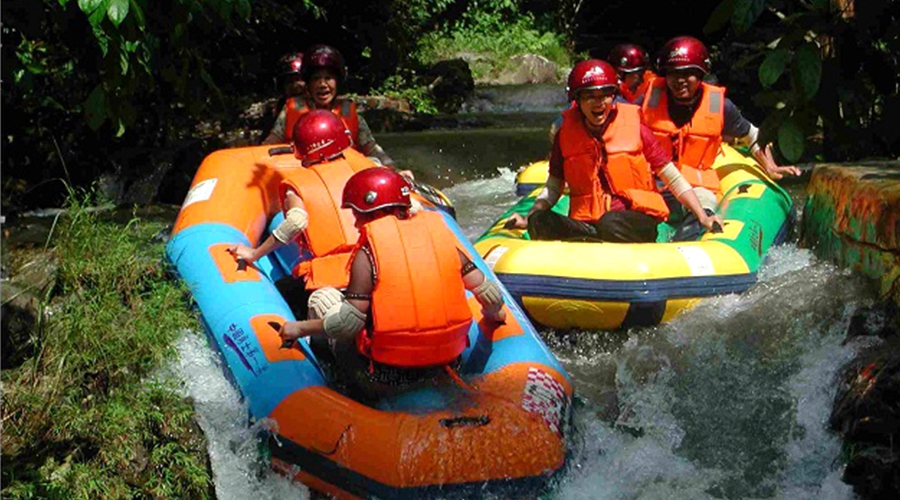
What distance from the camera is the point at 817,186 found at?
21.2 ft

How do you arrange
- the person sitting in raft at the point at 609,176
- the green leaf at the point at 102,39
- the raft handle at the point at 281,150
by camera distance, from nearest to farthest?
the green leaf at the point at 102,39 → the person sitting in raft at the point at 609,176 → the raft handle at the point at 281,150

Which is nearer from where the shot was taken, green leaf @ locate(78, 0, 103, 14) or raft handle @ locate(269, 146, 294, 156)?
green leaf @ locate(78, 0, 103, 14)

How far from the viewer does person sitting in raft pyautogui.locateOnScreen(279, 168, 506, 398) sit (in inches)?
163

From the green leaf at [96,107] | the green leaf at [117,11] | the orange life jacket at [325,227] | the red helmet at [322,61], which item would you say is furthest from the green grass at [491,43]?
the green leaf at [117,11]

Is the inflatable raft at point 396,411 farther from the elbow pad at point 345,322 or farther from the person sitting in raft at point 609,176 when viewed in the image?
the person sitting in raft at point 609,176

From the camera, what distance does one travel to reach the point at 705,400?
16.5 feet

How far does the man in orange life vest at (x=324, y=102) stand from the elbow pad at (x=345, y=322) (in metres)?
2.32

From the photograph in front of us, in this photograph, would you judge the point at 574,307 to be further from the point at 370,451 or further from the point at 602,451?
the point at 370,451

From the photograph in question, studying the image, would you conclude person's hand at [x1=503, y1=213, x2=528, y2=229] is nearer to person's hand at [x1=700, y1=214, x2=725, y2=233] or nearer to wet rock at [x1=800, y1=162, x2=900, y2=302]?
person's hand at [x1=700, y1=214, x2=725, y2=233]

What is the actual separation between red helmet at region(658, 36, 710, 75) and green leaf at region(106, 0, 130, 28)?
14.4 feet

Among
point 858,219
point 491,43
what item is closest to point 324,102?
point 858,219

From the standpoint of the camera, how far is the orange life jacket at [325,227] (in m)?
4.96

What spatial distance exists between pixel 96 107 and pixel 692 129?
455 centimetres

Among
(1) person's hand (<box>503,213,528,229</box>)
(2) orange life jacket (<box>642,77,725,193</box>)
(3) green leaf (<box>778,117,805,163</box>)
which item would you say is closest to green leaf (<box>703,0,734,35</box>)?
(3) green leaf (<box>778,117,805,163</box>)
